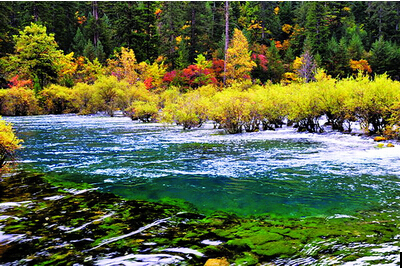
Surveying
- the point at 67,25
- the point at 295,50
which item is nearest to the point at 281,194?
the point at 295,50

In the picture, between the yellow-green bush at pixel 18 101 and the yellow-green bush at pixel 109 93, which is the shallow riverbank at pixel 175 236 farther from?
the yellow-green bush at pixel 18 101

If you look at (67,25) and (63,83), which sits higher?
(67,25)

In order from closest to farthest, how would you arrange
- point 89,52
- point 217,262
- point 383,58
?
point 217,262 → point 383,58 → point 89,52

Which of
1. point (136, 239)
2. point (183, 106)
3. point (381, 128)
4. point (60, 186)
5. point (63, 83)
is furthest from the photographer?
point (63, 83)

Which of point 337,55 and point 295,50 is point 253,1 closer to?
point 295,50

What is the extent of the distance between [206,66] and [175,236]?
3568cm

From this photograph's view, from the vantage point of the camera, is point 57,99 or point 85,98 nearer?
point 85,98

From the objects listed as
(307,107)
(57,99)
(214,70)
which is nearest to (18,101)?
(57,99)

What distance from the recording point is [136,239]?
427 cm

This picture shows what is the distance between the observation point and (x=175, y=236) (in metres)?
4.37

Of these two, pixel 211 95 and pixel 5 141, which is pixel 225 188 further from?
pixel 211 95

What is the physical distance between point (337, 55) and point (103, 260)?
47.0 m

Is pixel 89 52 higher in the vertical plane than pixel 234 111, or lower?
higher

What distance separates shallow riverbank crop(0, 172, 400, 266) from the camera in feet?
12.3
